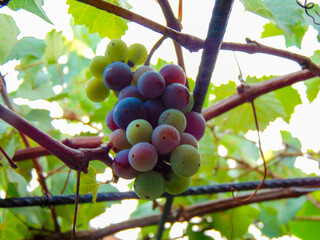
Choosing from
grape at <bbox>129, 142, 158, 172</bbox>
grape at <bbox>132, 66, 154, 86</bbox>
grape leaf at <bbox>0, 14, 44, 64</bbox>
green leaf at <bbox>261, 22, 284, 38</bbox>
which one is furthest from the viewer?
green leaf at <bbox>261, 22, 284, 38</bbox>

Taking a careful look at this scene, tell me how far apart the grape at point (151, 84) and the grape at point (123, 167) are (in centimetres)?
11

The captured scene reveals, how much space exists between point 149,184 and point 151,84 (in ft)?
0.54

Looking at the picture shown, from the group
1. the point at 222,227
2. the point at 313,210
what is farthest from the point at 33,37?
the point at 313,210

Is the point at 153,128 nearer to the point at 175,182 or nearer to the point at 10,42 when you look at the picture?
the point at 175,182

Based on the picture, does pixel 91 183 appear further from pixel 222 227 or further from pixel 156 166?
pixel 222 227

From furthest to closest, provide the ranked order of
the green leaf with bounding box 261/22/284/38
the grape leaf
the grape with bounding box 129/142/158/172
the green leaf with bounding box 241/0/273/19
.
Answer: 1. the green leaf with bounding box 261/22/284/38
2. the grape leaf
3. the green leaf with bounding box 241/0/273/19
4. the grape with bounding box 129/142/158/172

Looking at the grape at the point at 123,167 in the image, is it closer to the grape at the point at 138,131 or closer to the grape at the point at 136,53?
the grape at the point at 138,131

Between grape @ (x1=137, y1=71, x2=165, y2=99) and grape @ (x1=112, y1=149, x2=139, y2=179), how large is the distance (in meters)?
0.11

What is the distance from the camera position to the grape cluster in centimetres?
50

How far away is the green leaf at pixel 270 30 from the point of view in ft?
3.55

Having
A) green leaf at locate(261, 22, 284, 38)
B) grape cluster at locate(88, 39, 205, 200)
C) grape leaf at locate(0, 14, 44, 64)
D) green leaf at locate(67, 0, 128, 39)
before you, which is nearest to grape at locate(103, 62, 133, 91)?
grape cluster at locate(88, 39, 205, 200)

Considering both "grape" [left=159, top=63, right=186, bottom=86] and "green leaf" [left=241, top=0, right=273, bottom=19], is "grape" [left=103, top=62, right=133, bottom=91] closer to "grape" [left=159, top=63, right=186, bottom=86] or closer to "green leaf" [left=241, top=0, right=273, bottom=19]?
"grape" [left=159, top=63, right=186, bottom=86]

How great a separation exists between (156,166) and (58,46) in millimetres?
926

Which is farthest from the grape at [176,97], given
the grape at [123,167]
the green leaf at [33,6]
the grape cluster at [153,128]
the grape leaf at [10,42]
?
the grape leaf at [10,42]
